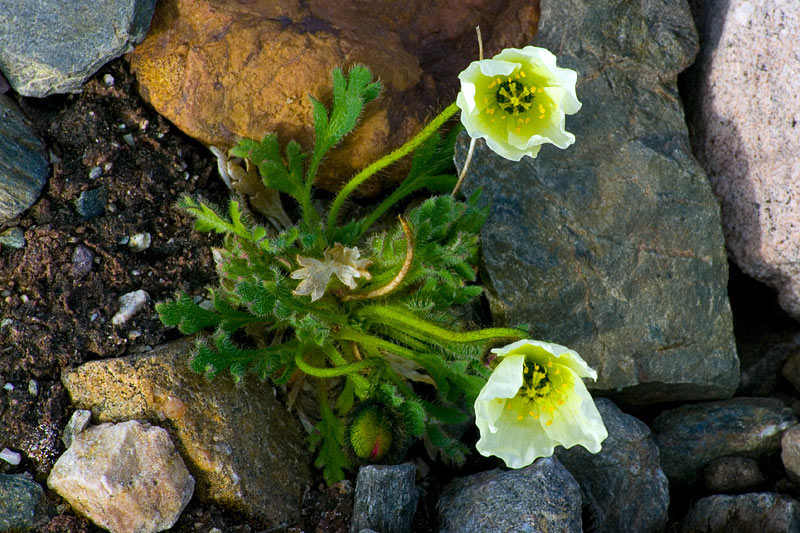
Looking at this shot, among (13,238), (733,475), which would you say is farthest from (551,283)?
(13,238)

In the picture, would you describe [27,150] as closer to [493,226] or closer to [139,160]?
[139,160]

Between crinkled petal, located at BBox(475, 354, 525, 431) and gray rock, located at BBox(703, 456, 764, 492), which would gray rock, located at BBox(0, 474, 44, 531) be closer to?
crinkled petal, located at BBox(475, 354, 525, 431)

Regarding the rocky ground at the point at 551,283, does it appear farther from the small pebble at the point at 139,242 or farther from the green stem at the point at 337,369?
the green stem at the point at 337,369

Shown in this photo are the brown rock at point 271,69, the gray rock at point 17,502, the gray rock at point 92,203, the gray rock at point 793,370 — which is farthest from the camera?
the gray rock at point 793,370

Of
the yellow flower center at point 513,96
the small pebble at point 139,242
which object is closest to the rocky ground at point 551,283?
the small pebble at point 139,242

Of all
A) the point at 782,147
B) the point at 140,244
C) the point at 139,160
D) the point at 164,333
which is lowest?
the point at 164,333

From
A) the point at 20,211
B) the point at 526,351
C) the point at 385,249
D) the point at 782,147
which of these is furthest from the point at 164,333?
the point at 782,147

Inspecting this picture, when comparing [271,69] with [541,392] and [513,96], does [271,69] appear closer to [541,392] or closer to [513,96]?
[513,96]
